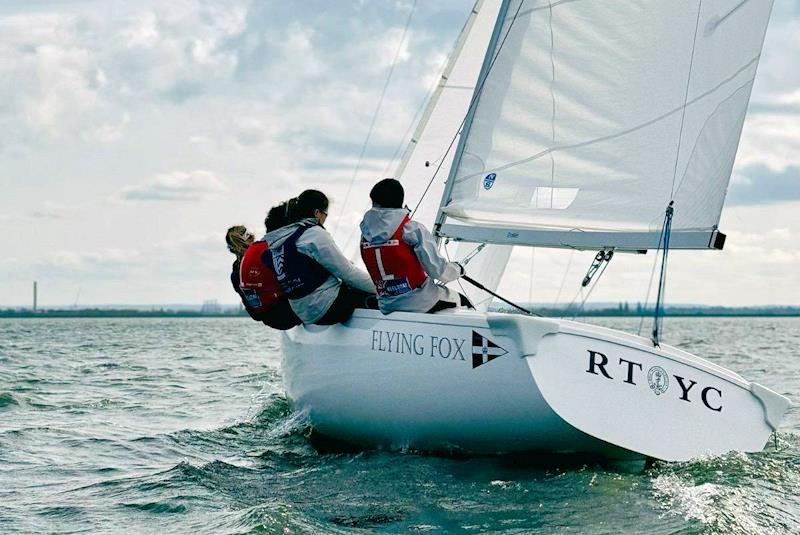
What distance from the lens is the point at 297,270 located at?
537 cm

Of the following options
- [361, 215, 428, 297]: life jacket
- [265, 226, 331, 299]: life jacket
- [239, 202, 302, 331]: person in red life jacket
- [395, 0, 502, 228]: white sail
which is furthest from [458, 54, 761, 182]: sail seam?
[395, 0, 502, 228]: white sail

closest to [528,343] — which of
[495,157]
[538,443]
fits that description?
[538,443]

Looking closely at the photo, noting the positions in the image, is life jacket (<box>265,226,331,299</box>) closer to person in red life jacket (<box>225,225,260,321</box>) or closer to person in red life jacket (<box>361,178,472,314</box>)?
person in red life jacket (<box>361,178,472,314</box>)

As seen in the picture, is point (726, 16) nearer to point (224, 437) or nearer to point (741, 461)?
point (741, 461)

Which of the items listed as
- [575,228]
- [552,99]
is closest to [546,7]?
[552,99]

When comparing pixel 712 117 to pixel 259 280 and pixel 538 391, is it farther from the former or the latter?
pixel 259 280

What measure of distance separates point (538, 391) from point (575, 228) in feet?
4.58

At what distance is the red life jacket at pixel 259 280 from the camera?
5.59 metres

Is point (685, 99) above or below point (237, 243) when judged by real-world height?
above

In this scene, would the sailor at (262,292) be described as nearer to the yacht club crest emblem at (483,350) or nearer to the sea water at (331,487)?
the sea water at (331,487)

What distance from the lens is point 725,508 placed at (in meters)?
4.09

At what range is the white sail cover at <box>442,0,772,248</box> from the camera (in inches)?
206

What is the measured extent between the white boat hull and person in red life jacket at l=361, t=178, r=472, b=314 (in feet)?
0.46

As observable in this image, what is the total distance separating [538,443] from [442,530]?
34.3 inches
